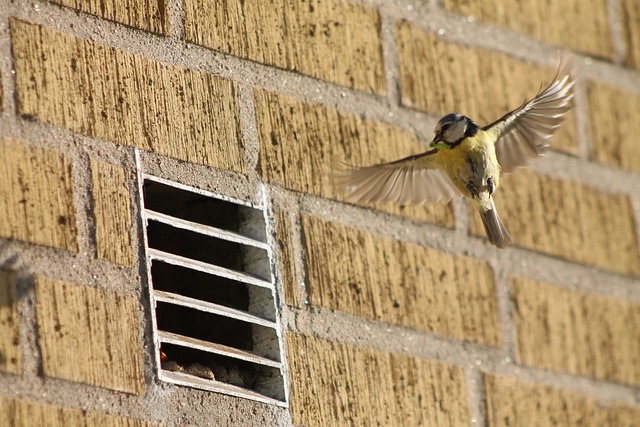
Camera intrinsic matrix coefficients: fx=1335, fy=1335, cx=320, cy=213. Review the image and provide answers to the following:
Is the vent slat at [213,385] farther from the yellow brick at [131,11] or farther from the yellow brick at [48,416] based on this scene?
the yellow brick at [131,11]

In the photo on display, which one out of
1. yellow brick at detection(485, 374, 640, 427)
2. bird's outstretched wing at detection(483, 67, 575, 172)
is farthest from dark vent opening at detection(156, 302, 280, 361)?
bird's outstretched wing at detection(483, 67, 575, 172)

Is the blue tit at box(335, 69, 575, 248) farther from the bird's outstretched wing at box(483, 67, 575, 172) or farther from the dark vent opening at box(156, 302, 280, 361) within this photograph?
the dark vent opening at box(156, 302, 280, 361)

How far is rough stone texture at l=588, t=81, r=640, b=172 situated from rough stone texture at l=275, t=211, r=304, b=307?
1.23 m

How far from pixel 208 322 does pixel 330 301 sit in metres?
0.27

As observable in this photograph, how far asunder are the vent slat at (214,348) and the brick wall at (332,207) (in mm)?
59

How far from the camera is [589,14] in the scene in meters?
3.82

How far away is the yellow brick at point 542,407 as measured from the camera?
313 cm

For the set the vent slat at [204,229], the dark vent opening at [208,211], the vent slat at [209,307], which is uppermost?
the dark vent opening at [208,211]

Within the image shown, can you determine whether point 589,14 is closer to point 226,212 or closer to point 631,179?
point 631,179

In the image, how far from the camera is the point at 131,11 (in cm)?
263

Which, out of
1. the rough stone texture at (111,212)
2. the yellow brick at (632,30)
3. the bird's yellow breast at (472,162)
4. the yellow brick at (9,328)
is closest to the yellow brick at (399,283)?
the bird's yellow breast at (472,162)

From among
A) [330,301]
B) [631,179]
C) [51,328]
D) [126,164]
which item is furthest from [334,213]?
[631,179]

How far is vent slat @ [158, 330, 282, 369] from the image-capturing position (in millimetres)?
2510

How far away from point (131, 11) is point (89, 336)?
2.22 ft
